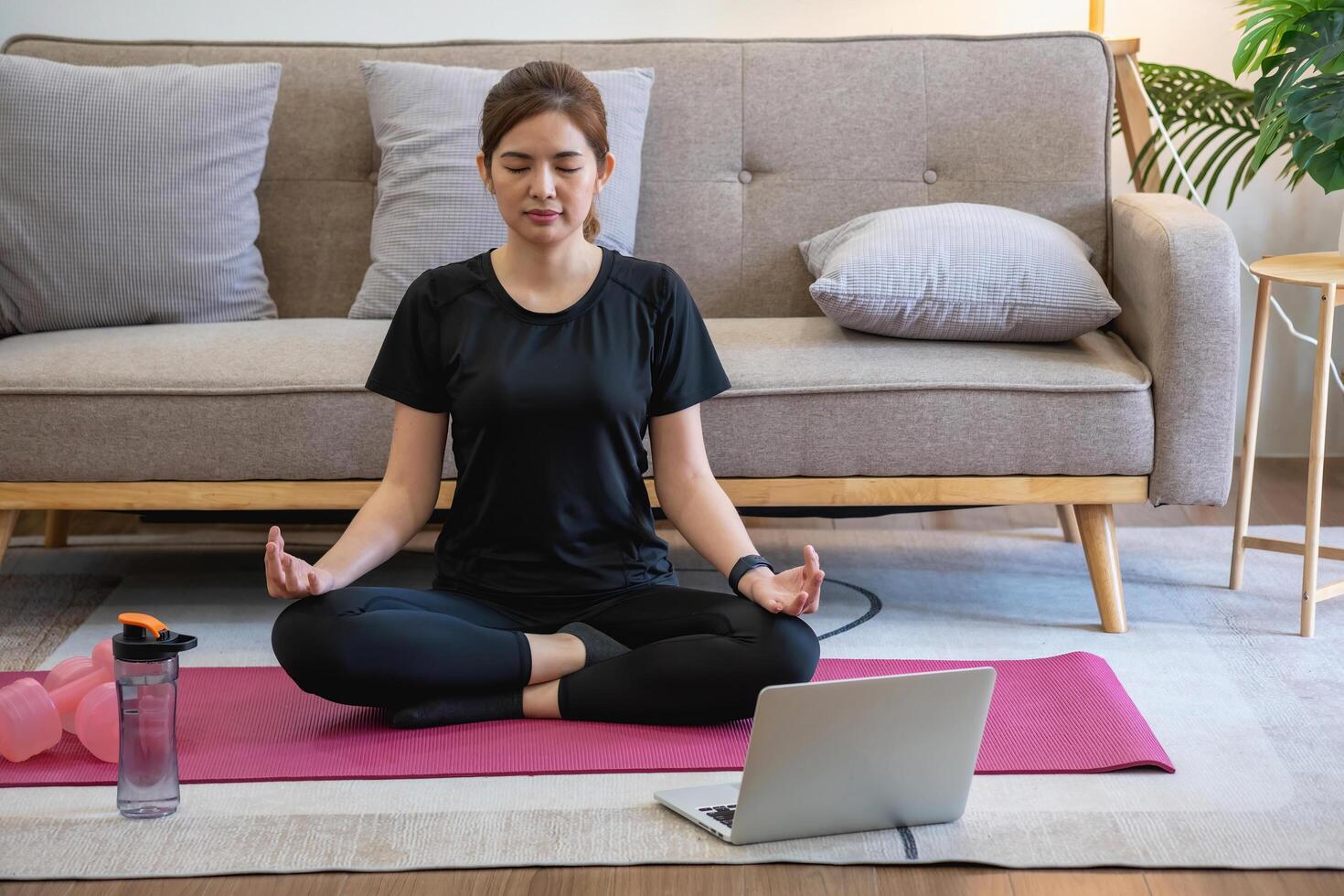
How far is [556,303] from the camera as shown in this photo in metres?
1.75

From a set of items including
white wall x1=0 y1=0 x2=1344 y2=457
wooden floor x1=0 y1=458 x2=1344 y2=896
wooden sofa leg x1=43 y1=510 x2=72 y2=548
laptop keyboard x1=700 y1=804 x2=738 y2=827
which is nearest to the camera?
wooden floor x1=0 y1=458 x2=1344 y2=896

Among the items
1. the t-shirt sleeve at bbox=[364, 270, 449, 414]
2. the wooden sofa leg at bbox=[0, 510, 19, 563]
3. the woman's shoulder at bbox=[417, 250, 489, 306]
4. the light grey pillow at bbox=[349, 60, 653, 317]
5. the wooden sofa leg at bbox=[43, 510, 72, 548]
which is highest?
the light grey pillow at bbox=[349, 60, 653, 317]

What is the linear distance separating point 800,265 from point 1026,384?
→ 2.05 ft

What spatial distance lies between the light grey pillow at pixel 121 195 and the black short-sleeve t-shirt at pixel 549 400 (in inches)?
33.3

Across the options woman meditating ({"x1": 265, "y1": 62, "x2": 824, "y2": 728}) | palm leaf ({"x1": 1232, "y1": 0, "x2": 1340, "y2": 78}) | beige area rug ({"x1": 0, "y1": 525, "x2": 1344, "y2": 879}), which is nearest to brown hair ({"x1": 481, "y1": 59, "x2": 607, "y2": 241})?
woman meditating ({"x1": 265, "y1": 62, "x2": 824, "y2": 728})

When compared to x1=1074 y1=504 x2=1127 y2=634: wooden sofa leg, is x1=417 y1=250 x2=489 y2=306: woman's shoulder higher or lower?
higher

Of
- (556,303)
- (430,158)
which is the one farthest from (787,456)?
(430,158)

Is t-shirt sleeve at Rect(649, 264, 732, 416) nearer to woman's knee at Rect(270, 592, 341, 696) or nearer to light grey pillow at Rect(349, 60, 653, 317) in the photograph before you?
woman's knee at Rect(270, 592, 341, 696)

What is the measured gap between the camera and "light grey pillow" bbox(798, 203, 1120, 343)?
2.13m

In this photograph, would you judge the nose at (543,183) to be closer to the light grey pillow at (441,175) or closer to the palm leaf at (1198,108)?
the light grey pillow at (441,175)

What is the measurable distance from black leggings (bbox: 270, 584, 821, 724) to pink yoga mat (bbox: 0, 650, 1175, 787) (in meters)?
0.04

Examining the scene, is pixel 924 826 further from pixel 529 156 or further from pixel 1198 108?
pixel 1198 108

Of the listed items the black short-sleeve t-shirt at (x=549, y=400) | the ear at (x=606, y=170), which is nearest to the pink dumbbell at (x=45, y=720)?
the black short-sleeve t-shirt at (x=549, y=400)

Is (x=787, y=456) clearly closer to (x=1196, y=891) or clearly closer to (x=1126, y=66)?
(x=1196, y=891)
